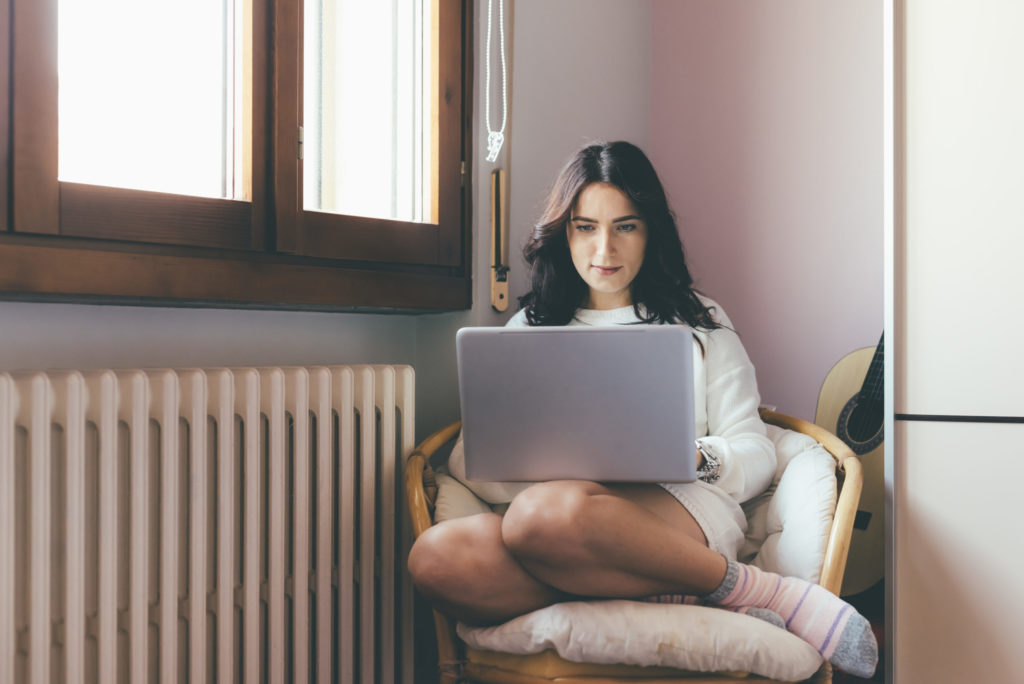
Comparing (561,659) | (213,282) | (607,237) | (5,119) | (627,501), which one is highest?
(5,119)

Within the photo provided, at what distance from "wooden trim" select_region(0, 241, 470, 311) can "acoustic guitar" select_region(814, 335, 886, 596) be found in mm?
831

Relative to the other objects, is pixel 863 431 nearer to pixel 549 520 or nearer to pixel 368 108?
pixel 549 520

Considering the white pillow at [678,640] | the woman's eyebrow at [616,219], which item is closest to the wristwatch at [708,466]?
the white pillow at [678,640]

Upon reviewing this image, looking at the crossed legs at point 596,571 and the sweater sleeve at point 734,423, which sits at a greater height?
the sweater sleeve at point 734,423

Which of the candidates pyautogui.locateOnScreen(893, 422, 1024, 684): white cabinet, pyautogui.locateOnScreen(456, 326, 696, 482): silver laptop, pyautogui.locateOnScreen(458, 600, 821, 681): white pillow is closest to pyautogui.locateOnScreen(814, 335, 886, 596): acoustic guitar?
pyautogui.locateOnScreen(893, 422, 1024, 684): white cabinet

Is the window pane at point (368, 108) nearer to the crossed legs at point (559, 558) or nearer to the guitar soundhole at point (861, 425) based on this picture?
the crossed legs at point (559, 558)

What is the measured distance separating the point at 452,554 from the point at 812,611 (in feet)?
1.74

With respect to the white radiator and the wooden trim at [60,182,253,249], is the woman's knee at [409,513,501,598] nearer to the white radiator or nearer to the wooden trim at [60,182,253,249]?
the white radiator

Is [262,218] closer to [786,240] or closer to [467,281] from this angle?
[467,281]

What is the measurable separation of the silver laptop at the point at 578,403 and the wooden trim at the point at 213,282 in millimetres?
435

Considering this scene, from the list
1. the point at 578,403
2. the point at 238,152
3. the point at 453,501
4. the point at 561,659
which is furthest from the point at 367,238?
the point at 561,659

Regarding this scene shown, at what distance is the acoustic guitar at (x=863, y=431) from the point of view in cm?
154

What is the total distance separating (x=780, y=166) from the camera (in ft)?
6.34

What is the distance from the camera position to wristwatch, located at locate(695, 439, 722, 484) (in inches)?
50.9
